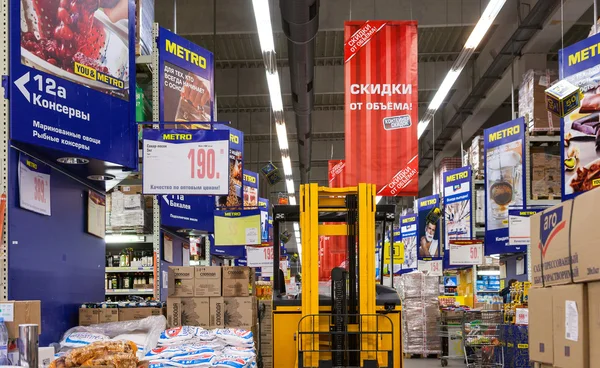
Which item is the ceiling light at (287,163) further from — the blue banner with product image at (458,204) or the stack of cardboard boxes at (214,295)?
the stack of cardboard boxes at (214,295)

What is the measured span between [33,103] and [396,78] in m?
6.30

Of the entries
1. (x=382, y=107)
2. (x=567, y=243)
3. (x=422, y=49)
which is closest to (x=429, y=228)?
(x=422, y=49)

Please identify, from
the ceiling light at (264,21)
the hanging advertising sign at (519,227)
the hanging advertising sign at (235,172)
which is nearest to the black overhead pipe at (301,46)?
the ceiling light at (264,21)

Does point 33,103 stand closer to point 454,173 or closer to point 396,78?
point 396,78

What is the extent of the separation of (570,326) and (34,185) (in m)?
4.02

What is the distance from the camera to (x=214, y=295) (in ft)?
27.4

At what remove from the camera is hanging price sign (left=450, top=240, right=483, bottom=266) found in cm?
1527

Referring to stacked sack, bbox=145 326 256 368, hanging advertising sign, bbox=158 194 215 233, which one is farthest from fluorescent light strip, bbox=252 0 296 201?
stacked sack, bbox=145 326 256 368

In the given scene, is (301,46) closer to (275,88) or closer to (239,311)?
(275,88)

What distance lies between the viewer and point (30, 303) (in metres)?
4.41

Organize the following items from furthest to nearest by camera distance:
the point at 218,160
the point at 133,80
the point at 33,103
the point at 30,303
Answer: the point at 218,160 → the point at 133,80 → the point at 33,103 → the point at 30,303

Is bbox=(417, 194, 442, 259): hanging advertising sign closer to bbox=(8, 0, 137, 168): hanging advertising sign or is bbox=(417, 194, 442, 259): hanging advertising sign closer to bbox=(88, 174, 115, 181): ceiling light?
bbox=(88, 174, 115, 181): ceiling light

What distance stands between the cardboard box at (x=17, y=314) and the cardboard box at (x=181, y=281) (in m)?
3.73

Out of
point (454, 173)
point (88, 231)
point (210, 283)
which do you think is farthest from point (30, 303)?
point (454, 173)
